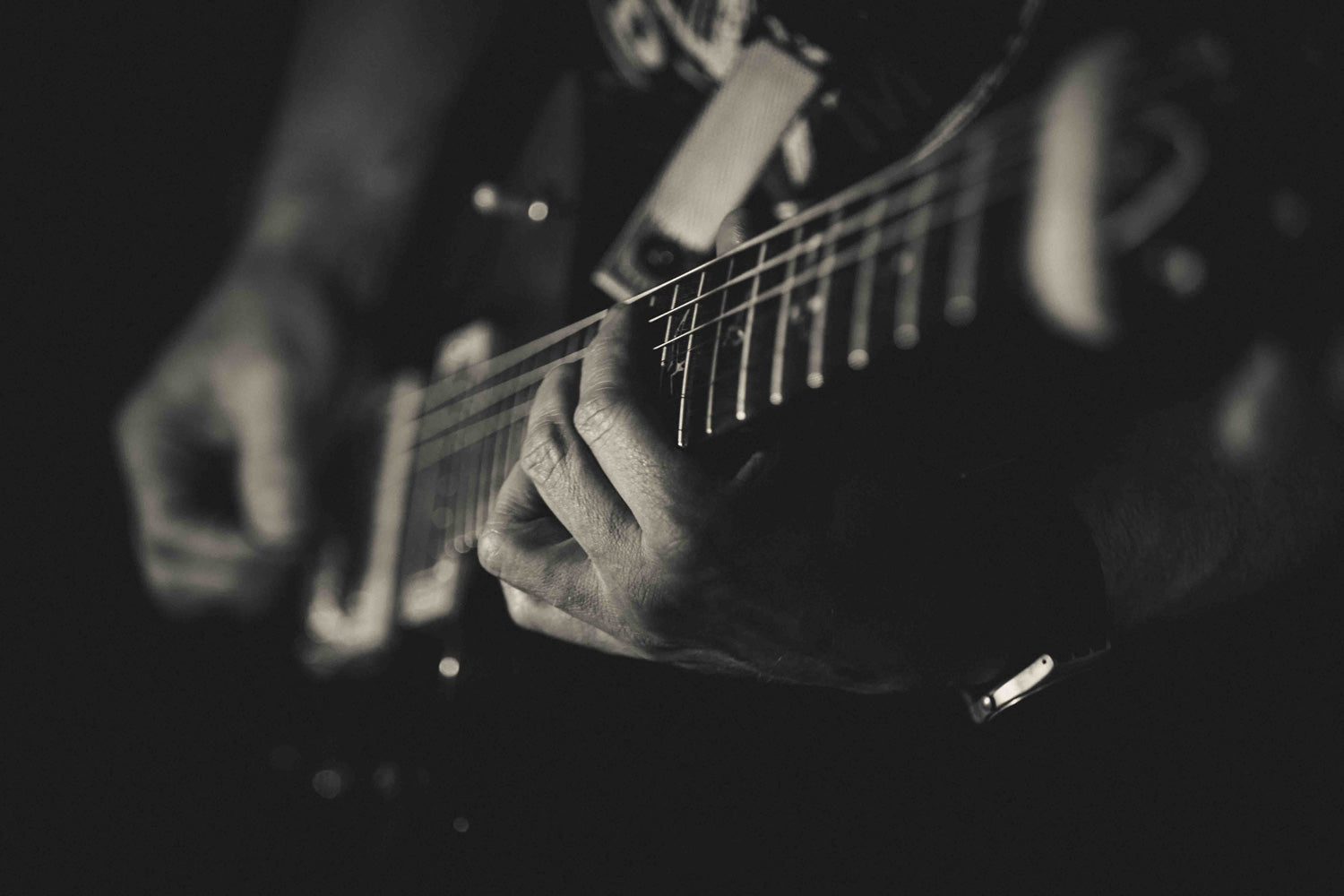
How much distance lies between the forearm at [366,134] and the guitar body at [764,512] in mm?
130

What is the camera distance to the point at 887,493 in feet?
1.76

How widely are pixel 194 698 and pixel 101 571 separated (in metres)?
0.31

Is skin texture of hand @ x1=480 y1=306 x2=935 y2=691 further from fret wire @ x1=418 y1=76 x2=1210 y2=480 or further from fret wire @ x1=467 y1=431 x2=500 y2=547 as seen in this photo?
fret wire @ x1=467 y1=431 x2=500 y2=547

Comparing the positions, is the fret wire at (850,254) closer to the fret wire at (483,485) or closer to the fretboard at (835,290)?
the fretboard at (835,290)

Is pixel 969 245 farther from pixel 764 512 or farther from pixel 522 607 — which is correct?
pixel 522 607

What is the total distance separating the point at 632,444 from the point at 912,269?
18 cm

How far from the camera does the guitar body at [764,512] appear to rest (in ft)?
1.06

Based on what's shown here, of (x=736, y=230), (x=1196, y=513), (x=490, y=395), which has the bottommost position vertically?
(x=1196, y=513)

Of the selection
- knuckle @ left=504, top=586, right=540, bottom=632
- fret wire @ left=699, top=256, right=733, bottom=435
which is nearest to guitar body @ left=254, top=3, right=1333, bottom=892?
fret wire @ left=699, top=256, right=733, bottom=435

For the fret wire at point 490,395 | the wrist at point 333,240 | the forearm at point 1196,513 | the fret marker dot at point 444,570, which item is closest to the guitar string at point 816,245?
the fret wire at point 490,395

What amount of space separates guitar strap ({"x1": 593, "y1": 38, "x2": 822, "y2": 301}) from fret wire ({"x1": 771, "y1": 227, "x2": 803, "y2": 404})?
0.17 metres

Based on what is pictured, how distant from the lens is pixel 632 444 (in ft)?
1.56

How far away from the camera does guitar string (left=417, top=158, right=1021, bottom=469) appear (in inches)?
13.5

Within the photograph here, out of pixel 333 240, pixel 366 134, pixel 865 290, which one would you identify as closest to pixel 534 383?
pixel 865 290
